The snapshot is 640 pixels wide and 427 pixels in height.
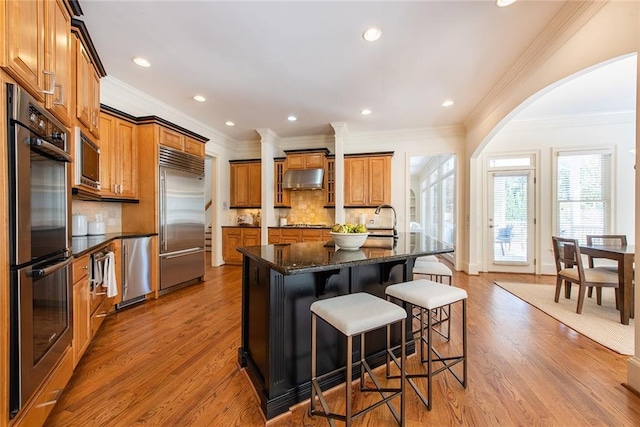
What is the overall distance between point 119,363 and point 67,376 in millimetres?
433

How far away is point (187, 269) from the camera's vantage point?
12.6 feet

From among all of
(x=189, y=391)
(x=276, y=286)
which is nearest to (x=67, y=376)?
(x=189, y=391)

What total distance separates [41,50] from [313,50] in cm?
206

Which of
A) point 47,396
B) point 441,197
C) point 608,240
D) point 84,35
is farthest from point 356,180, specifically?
point 47,396

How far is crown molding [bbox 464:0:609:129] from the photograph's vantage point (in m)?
1.94

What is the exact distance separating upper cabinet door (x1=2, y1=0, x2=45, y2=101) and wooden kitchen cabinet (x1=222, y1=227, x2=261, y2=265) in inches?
168

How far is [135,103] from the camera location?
3.61m

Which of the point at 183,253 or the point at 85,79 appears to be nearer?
the point at 85,79

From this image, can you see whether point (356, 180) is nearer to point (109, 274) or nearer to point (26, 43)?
point (109, 274)

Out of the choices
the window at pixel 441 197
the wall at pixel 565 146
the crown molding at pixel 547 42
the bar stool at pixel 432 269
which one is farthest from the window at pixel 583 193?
the bar stool at pixel 432 269

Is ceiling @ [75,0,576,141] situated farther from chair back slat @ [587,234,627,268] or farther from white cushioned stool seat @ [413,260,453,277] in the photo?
chair back slat @ [587,234,627,268]

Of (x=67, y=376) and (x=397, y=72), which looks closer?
(x=67, y=376)

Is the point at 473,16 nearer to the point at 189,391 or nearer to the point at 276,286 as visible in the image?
the point at 276,286

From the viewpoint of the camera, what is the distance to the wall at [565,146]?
4.34 metres
